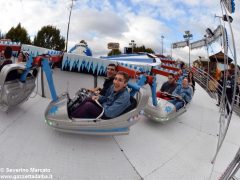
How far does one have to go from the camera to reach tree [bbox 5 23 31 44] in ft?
108

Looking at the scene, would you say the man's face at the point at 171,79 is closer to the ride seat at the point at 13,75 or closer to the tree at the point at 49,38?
the ride seat at the point at 13,75

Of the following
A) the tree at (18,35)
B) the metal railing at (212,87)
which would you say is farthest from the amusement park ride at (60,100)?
the tree at (18,35)

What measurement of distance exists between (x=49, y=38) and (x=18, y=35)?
4.61 meters

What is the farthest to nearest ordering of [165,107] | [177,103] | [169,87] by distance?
[169,87] < [177,103] < [165,107]

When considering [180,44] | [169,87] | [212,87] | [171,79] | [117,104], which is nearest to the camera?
[117,104]

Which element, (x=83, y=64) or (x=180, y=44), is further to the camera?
(x=180, y=44)

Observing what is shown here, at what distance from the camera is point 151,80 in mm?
4609

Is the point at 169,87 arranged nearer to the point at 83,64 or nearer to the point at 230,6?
the point at 83,64

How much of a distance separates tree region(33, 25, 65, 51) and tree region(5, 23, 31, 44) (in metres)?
1.74

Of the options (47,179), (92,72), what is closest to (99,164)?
(47,179)

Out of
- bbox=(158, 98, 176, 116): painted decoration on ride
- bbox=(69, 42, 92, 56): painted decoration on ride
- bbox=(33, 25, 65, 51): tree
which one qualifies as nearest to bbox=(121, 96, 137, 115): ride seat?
bbox=(158, 98, 176, 116): painted decoration on ride

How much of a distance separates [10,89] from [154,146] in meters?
2.54

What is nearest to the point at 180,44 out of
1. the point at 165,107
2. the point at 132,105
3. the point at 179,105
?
the point at 179,105

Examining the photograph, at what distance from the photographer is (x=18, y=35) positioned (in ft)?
110
